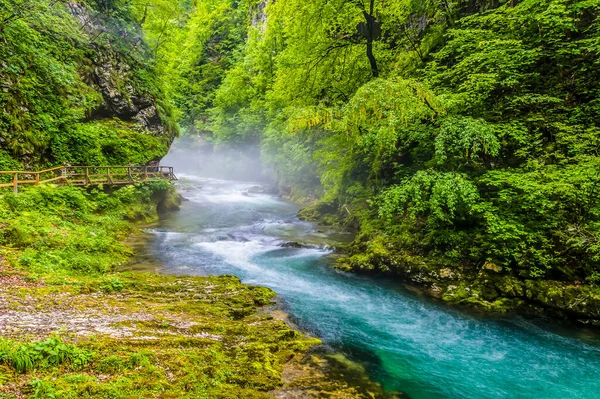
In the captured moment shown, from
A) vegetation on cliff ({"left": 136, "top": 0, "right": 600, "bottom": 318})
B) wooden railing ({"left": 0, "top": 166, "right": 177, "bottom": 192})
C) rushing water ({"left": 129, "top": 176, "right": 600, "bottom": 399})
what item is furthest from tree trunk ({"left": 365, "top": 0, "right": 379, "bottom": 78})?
wooden railing ({"left": 0, "top": 166, "right": 177, "bottom": 192})

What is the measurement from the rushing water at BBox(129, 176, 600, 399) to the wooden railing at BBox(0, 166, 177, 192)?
5.05m

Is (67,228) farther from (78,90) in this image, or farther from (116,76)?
(116,76)

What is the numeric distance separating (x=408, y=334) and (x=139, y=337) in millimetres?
5638

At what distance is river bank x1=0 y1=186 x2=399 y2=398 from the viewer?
4.02 meters

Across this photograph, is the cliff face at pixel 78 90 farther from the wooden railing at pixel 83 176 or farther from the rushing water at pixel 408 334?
the rushing water at pixel 408 334

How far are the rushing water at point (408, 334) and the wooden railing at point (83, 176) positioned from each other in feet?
16.6

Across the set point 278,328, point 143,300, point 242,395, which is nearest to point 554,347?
point 278,328

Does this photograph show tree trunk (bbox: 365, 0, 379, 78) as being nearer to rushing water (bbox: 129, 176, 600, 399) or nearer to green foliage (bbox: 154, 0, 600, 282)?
green foliage (bbox: 154, 0, 600, 282)

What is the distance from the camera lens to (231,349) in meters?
5.83

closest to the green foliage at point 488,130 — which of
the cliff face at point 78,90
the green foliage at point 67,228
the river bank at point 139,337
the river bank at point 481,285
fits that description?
the river bank at point 481,285

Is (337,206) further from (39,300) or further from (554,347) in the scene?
(39,300)

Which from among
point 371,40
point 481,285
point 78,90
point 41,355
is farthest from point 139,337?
point 78,90

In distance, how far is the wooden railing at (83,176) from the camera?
12.8m

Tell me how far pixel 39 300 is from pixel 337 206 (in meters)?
15.3
